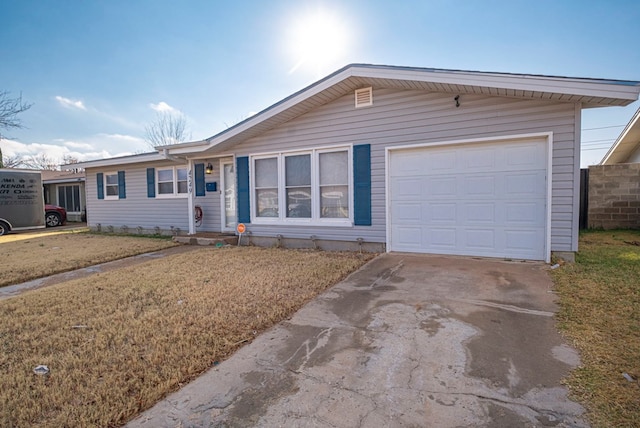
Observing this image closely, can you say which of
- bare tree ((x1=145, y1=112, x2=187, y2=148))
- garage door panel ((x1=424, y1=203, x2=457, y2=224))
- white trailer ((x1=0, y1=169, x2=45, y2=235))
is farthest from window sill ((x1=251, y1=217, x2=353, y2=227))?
bare tree ((x1=145, y1=112, x2=187, y2=148))

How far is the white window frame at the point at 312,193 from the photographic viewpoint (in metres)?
6.94

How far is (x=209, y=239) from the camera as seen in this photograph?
843 cm

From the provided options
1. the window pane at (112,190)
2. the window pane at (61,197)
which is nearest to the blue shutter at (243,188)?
the window pane at (112,190)

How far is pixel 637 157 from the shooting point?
1218cm

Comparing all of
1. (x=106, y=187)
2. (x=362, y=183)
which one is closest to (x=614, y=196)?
(x=362, y=183)

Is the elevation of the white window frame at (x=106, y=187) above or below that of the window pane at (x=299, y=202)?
above

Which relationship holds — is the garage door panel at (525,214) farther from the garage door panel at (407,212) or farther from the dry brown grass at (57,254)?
the dry brown grass at (57,254)

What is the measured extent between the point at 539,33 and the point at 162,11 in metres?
10.2

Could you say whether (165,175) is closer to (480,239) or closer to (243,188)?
(243,188)

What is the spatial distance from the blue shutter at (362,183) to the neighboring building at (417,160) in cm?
2

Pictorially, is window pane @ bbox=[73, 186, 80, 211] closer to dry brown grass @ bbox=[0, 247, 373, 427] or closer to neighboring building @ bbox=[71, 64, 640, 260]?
neighboring building @ bbox=[71, 64, 640, 260]

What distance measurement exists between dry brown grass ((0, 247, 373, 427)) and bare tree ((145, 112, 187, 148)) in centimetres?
2126

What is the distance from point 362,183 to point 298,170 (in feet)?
5.37

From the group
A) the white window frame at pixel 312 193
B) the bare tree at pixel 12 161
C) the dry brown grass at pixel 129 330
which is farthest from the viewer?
the bare tree at pixel 12 161
